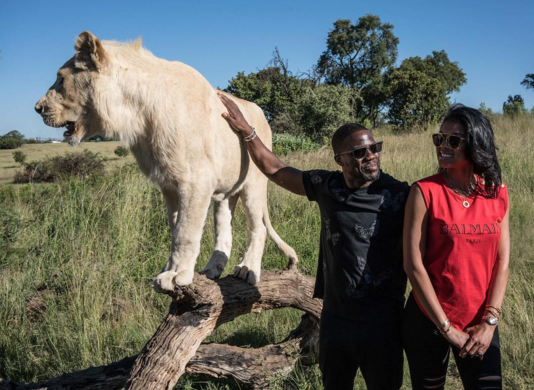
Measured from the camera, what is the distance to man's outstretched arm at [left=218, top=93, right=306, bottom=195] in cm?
339

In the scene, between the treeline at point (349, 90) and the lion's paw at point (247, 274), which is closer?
the lion's paw at point (247, 274)

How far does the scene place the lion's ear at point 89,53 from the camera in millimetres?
3182

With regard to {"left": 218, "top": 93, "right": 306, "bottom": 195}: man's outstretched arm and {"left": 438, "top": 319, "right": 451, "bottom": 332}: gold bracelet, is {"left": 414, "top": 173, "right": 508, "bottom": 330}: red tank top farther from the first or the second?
{"left": 218, "top": 93, "right": 306, "bottom": 195}: man's outstretched arm

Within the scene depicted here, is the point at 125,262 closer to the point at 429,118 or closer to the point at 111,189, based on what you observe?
the point at 111,189

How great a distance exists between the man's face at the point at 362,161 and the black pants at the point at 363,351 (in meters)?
0.90

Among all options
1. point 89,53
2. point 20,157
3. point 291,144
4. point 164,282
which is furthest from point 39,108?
point 20,157

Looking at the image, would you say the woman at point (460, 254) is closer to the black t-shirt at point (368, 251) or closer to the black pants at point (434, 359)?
the black pants at point (434, 359)

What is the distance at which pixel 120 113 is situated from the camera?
3.31 m

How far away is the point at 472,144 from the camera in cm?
271

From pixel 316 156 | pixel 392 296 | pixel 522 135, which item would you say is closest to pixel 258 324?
pixel 392 296

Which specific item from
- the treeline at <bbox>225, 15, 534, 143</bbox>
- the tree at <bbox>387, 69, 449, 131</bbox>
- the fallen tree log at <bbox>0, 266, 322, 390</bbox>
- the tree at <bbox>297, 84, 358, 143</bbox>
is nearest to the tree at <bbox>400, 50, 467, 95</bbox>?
the treeline at <bbox>225, 15, 534, 143</bbox>

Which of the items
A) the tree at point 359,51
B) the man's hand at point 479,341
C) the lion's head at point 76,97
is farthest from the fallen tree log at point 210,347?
the tree at point 359,51

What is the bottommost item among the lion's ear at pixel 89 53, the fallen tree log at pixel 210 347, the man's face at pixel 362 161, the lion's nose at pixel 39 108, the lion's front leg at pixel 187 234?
the fallen tree log at pixel 210 347

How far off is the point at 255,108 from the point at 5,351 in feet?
12.4
